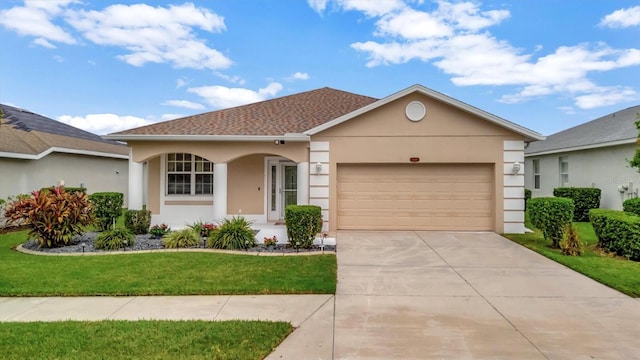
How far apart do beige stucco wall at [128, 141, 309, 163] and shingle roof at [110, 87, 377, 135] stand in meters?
0.39

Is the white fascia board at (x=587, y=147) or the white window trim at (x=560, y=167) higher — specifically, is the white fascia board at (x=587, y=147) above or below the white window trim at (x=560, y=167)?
above

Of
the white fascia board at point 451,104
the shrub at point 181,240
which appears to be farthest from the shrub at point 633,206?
the shrub at point 181,240

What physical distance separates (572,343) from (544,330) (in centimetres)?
37

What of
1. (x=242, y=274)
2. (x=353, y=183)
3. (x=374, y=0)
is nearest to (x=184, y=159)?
(x=353, y=183)

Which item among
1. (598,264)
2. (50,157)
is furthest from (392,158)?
(50,157)

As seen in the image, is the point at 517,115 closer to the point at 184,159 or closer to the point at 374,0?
the point at 374,0

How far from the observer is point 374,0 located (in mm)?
14969

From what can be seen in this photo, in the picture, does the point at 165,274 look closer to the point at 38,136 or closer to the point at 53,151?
the point at 53,151

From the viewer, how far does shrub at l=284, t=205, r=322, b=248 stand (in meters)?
9.10

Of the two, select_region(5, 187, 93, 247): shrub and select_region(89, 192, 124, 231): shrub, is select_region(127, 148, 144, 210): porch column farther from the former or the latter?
select_region(5, 187, 93, 247): shrub

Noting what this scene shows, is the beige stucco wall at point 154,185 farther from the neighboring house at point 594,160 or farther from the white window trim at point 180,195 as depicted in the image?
the neighboring house at point 594,160

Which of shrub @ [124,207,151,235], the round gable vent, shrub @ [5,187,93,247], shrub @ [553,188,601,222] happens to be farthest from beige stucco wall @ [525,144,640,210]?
shrub @ [5,187,93,247]

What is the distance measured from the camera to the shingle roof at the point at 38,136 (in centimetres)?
1473

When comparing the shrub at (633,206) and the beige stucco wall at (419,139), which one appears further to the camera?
the beige stucco wall at (419,139)
